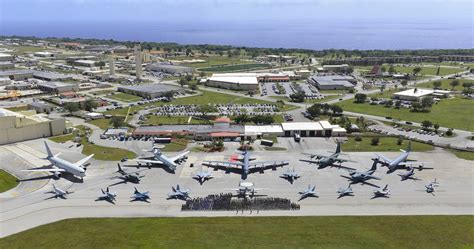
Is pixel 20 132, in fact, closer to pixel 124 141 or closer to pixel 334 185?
pixel 124 141

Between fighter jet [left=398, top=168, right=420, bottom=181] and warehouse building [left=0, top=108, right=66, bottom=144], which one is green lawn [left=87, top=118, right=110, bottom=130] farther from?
fighter jet [left=398, top=168, right=420, bottom=181]

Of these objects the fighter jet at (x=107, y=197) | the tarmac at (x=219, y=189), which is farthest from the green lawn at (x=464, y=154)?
the fighter jet at (x=107, y=197)

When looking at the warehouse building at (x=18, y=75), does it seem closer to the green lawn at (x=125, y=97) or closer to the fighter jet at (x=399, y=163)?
the green lawn at (x=125, y=97)

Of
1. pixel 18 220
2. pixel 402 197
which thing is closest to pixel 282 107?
pixel 402 197

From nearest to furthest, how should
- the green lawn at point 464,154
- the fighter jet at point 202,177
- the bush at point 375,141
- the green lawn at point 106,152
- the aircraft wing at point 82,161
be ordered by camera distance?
the fighter jet at point 202,177, the aircraft wing at point 82,161, the green lawn at point 464,154, the green lawn at point 106,152, the bush at point 375,141

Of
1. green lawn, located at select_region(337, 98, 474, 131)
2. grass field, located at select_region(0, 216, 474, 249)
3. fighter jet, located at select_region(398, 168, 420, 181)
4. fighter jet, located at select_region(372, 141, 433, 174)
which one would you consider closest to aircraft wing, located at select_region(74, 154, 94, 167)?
Result: grass field, located at select_region(0, 216, 474, 249)

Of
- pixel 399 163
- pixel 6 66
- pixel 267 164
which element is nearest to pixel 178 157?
pixel 267 164

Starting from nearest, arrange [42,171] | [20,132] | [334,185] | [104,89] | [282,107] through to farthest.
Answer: [334,185], [42,171], [20,132], [282,107], [104,89]
